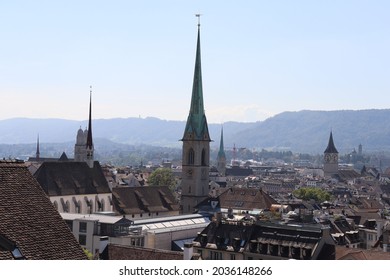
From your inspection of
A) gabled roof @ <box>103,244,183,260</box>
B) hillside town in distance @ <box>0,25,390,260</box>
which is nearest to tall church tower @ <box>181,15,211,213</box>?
hillside town in distance @ <box>0,25,390,260</box>

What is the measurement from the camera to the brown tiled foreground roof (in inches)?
364

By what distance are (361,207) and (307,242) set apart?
52.7 metres

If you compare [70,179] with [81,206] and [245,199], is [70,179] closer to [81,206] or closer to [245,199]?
[81,206]

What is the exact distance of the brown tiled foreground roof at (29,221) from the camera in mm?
9242

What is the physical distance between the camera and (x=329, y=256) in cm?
3969

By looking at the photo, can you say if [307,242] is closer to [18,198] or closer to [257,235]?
[257,235]

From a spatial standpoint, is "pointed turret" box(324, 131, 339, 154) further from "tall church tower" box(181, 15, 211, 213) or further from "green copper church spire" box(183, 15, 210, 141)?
"tall church tower" box(181, 15, 211, 213)

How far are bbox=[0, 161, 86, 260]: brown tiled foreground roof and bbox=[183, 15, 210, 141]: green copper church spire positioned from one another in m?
75.0

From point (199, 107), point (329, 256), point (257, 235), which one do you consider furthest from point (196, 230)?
point (199, 107)

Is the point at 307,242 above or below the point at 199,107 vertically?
below

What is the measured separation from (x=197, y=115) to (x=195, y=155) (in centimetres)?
443

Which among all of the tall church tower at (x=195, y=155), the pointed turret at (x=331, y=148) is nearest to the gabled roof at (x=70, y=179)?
the tall church tower at (x=195, y=155)

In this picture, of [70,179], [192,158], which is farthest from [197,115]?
[70,179]
